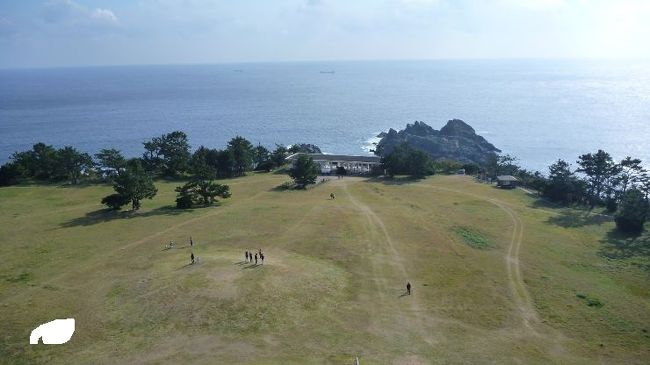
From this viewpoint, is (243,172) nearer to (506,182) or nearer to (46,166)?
(46,166)

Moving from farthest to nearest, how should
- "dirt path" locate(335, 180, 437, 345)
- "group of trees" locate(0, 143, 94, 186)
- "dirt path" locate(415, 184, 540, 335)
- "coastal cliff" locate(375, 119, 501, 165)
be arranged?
"coastal cliff" locate(375, 119, 501, 165) < "group of trees" locate(0, 143, 94, 186) < "dirt path" locate(415, 184, 540, 335) < "dirt path" locate(335, 180, 437, 345)

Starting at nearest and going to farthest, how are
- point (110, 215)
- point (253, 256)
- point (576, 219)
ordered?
point (253, 256) < point (110, 215) < point (576, 219)

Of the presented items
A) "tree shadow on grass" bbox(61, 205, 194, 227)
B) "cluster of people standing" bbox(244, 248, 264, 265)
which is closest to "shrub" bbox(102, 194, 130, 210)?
"tree shadow on grass" bbox(61, 205, 194, 227)

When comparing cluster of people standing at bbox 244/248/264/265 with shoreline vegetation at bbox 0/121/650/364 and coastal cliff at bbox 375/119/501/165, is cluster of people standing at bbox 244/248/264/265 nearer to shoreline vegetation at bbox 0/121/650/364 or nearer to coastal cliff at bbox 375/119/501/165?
shoreline vegetation at bbox 0/121/650/364

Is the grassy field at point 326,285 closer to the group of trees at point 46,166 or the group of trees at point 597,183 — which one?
the group of trees at point 597,183

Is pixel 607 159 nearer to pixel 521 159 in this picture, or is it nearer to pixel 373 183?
pixel 373 183

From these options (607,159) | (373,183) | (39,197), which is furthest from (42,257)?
(607,159)

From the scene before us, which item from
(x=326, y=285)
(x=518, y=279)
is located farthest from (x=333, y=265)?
(x=518, y=279)
